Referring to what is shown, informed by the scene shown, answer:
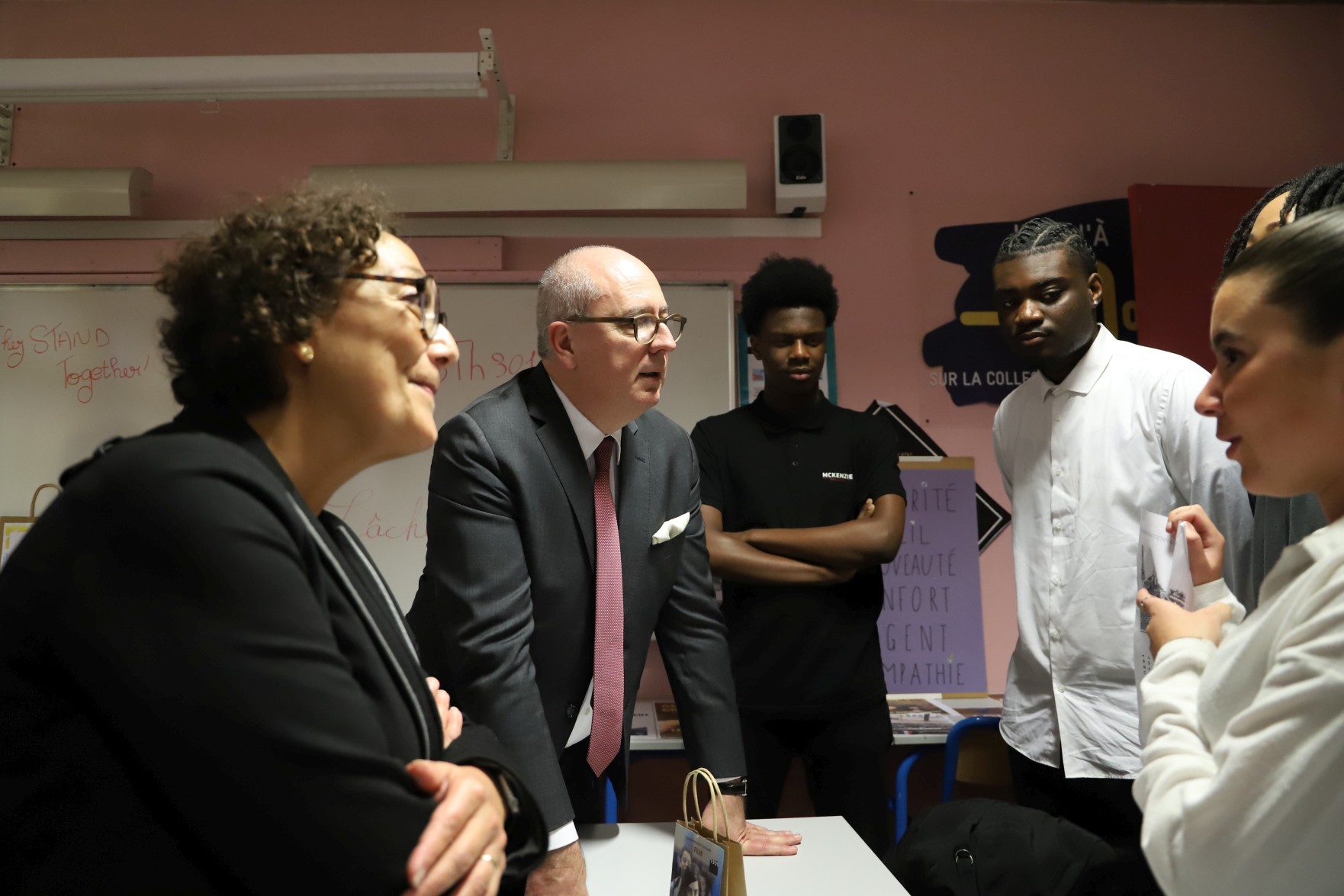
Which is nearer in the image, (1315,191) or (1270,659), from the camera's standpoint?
(1270,659)

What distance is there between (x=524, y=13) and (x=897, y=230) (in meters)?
1.71

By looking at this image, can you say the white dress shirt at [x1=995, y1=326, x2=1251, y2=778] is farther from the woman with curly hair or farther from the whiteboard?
the woman with curly hair

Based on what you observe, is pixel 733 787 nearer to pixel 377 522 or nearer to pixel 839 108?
pixel 377 522

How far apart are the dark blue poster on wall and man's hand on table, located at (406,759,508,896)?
3.06 m

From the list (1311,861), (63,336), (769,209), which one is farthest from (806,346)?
(63,336)

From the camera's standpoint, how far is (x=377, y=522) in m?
3.56

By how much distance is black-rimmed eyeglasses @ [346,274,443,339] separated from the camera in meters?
1.10

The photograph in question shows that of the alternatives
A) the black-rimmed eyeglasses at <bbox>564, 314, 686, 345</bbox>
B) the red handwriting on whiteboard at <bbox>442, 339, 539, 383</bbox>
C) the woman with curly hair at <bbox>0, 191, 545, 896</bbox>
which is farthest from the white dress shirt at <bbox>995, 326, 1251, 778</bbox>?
the red handwriting on whiteboard at <bbox>442, 339, 539, 383</bbox>

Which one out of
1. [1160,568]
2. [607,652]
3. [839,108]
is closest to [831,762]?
[607,652]

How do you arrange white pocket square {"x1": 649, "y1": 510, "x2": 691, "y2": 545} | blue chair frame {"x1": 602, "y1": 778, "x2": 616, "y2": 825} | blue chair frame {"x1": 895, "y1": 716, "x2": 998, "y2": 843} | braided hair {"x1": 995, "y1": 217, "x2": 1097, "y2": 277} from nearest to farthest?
white pocket square {"x1": 649, "y1": 510, "x2": 691, "y2": 545}
braided hair {"x1": 995, "y1": 217, "x2": 1097, "y2": 277}
blue chair frame {"x1": 602, "y1": 778, "x2": 616, "y2": 825}
blue chair frame {"x1": 895, "y1": 716, "x2": 998, "y2": 843}

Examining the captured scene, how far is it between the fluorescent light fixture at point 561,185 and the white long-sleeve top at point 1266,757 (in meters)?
2.69

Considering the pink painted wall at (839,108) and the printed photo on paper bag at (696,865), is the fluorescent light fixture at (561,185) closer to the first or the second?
the pink painted wall at (839,108)

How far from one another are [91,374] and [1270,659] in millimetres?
3897

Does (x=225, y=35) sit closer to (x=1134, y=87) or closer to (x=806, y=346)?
(x=806, y=346)
